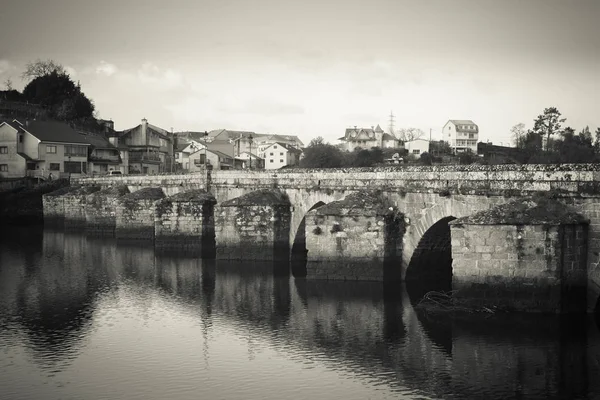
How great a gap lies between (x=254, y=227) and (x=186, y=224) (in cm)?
579

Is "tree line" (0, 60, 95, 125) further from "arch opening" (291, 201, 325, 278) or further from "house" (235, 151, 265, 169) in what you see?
"arch opening" (291, 201, 325, 278)

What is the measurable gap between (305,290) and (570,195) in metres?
10.7

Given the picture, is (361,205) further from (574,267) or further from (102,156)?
(102,156)

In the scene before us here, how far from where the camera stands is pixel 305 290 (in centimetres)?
2695

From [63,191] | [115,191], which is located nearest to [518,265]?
[115,191]

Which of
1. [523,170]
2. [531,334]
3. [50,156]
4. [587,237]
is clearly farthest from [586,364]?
[50,156]

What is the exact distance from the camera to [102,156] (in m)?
73.4

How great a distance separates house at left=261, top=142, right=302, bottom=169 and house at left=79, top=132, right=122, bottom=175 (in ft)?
79.1

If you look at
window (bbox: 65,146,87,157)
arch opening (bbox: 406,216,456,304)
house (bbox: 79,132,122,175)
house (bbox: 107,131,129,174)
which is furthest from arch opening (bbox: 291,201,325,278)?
house (bbox: 107,131,129,174)

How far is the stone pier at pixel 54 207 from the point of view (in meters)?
55.2

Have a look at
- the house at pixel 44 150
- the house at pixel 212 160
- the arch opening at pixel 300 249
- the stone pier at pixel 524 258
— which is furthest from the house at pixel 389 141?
the stone pier at pixel 524 258

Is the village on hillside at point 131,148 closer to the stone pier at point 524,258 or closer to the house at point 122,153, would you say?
the house at point 122,153

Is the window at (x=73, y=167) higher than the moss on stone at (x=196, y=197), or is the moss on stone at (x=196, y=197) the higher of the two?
the window at (x=73, y=167)

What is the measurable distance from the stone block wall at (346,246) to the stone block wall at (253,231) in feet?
17.1
